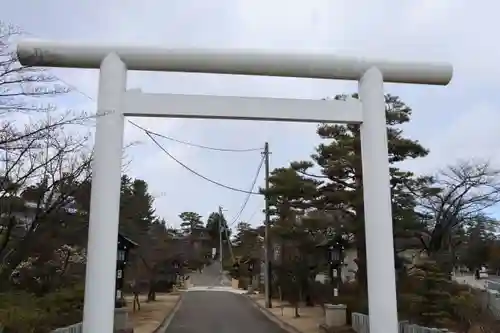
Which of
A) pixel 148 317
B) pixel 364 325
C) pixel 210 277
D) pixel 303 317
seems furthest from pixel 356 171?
pixel 210 277

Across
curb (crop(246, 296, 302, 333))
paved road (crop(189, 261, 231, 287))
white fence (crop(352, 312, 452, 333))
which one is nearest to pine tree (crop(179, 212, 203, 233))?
paved road (crop(189, 261, 231, 287))

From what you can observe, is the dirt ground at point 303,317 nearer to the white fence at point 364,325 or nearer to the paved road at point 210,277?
the white fence at point 364,325

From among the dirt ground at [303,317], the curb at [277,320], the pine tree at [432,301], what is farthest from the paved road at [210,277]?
the pine tree at [432,301]

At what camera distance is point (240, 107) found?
7.14 meters

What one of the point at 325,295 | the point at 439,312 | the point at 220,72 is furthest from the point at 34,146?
the point at 325,295

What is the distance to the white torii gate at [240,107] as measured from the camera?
6.73 m

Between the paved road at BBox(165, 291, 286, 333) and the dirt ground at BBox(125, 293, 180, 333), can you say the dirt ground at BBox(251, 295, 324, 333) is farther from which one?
the dirt ground at BBox(125, 293, 180, 333)

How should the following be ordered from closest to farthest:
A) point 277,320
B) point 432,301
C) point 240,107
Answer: point 240,107 → point 432,301 → point 277,320

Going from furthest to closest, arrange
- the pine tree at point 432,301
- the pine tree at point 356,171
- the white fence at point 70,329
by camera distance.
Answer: the pine tree at point 356,171 → the pine tree at point 432,301 → the white fence at point 70,329

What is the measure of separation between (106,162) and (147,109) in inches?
35.8

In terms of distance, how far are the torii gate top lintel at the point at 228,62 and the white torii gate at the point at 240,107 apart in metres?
0.01

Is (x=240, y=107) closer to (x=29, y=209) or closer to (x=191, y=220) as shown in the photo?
(x=29, y=209)

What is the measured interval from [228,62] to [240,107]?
65cm

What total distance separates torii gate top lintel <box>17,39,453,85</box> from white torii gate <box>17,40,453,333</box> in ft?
0.04
